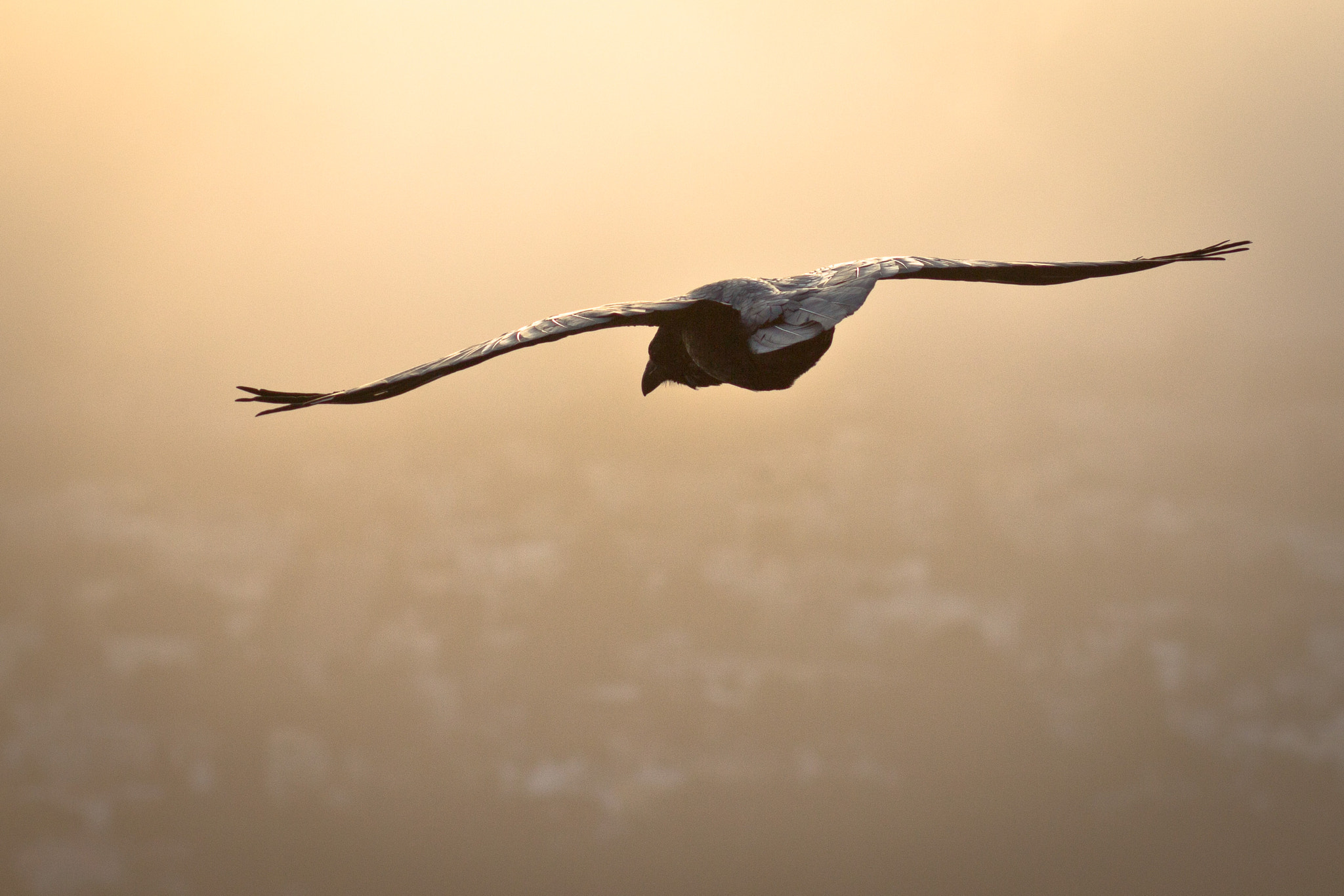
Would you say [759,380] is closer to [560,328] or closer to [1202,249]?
[560,328]

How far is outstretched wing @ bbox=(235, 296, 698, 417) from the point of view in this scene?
6.61m

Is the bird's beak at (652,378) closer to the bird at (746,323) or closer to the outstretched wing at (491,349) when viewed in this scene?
the bird at (746,323)

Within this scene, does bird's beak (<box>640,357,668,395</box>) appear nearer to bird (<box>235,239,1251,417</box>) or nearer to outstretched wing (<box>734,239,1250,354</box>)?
bird (<box>235,239,1251,417</box>)

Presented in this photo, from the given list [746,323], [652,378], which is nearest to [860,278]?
[746,323]

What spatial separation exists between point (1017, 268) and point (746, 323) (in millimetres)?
2305

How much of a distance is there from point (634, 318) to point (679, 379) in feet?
7.82

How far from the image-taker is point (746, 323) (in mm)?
8148

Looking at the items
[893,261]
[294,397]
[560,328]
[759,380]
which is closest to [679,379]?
[759,380]

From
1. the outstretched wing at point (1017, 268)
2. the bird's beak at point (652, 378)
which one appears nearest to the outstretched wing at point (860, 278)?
the outstretched wing at point (1017, 268)

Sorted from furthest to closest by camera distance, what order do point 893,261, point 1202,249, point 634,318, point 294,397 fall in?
point 1202,249 < point 893,261 < point 634,318 < point 294,397

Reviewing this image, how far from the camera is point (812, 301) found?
7.89 meters

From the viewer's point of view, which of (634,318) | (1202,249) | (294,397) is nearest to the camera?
(294,397)

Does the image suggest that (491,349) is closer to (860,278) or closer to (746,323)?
(746,323)

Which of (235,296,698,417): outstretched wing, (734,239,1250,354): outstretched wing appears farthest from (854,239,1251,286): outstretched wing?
(235,296,698,417): outstretched wing
